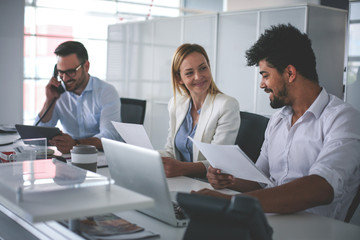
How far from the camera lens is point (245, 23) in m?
4.85

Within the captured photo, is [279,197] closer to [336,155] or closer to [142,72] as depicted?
[336,155]

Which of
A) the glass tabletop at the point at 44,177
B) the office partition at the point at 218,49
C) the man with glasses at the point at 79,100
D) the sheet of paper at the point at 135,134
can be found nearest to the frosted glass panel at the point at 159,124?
the office partition at the point at 218,49

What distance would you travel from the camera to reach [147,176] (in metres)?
1.35

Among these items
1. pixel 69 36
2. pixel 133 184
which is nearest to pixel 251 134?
pixel 133 184

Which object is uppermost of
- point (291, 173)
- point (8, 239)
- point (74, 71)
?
point (74, 71)

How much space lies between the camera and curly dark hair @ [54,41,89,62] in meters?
3.14

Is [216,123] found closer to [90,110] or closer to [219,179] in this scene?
[219,179]

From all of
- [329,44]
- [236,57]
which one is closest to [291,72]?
[329,44]

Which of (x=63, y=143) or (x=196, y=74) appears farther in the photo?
(x=196, y=74)

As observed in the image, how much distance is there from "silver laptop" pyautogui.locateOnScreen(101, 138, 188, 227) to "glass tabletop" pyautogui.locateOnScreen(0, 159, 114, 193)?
5.0 inches

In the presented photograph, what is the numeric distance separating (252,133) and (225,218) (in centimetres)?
150

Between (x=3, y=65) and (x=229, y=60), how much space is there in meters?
3.38

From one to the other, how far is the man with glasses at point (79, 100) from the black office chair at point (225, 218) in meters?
2.06

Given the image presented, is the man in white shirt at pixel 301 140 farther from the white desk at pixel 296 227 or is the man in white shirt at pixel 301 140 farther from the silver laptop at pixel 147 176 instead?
the silver laptop at pixel 147 176
